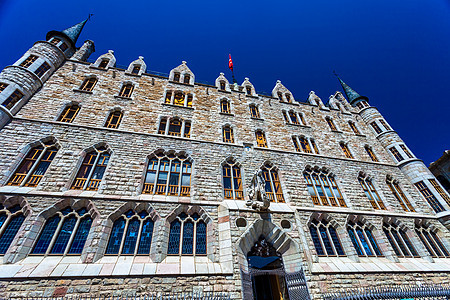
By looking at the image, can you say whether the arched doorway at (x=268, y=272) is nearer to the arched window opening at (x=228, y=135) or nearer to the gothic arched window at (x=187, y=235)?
the gothic arched window at (x=187, y=235)

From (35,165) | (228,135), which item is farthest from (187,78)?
(35,165)

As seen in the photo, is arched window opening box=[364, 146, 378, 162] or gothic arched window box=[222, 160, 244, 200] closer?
gothic arched window box=[222, 160, 244, 200]

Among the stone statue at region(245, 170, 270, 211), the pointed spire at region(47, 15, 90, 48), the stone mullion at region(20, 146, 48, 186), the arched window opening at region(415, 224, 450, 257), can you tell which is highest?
the pointed spire at region(47, 15, 90, 48)

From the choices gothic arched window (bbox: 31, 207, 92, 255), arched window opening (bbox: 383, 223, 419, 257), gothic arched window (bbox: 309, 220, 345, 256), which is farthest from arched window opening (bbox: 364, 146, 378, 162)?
gothic arched window (bbox: 31, 207, 92, 255)

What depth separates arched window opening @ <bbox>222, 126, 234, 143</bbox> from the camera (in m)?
12.2

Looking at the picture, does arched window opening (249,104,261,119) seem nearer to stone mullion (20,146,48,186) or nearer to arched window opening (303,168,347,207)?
arched window opening (303,168,347,207)

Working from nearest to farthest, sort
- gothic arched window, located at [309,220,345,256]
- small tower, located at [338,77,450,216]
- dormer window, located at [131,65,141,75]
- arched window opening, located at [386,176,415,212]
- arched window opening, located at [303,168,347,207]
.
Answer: gothic arched window, located at [309,220,345,256] < arched window opening, located at [303,168,347,207] < arched window opening, located at [386,176,415,212] < small tower, located at [338,77,450,216] < dormer window, located at [131,65,141,75]

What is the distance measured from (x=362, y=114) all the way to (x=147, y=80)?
19063 mm

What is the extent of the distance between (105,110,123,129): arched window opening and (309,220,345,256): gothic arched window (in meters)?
11.5

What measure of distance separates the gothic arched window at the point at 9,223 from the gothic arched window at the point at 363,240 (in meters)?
13.7

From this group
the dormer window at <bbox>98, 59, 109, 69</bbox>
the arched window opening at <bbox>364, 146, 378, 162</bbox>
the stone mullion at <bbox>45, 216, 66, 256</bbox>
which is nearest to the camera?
the stone mullion at <bbox>45, 216, 66, 256</bbox>

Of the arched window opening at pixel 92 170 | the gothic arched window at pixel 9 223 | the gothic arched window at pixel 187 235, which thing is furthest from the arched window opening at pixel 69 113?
the gothic arched window at pixel 187 235

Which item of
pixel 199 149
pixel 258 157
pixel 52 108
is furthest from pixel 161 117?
pixel 258 157

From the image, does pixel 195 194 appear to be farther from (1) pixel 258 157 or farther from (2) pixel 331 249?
(2) pixel 331 249
